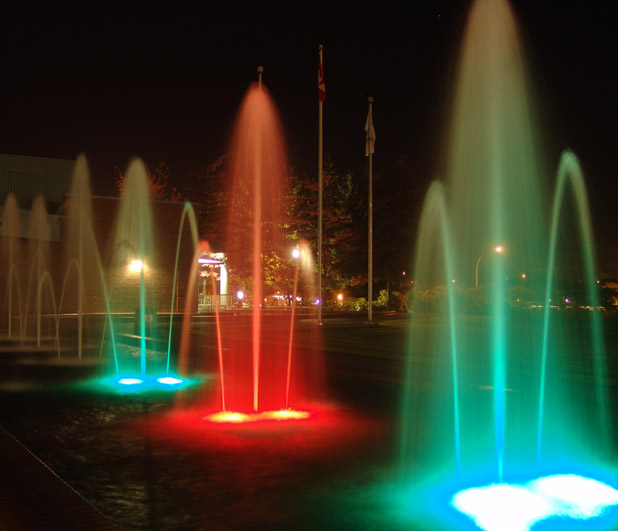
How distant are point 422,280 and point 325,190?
11693 millimetres

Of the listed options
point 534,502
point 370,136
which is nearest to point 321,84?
point 370,136

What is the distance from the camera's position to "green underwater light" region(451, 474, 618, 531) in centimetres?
524

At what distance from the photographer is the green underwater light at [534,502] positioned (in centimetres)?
524

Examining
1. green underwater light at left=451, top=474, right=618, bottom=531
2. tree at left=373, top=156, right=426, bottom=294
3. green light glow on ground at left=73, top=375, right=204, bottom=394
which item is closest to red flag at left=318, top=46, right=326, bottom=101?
green light glow on ground at left=73, top=375, right=204, bottom=394

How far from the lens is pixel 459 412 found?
10.1 m

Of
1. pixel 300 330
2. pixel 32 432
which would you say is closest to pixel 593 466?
pixel 32 432

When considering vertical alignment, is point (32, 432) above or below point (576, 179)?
below

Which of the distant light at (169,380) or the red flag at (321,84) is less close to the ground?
the red flag at (321,84)

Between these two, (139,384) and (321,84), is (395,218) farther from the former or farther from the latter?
(139,384)

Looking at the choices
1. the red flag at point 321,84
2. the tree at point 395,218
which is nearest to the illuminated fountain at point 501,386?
the red flag at point 321,84

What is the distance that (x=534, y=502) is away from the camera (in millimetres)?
5676

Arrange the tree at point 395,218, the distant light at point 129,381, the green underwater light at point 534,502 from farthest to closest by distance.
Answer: the tree at point 395,218 < the distant light at point 129,381 < the green underwater light at point 534,502

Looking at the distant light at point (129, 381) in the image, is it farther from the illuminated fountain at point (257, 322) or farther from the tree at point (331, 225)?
the tree at point (331, 225)

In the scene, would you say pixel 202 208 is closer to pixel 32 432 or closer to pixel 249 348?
pixel 249 348
